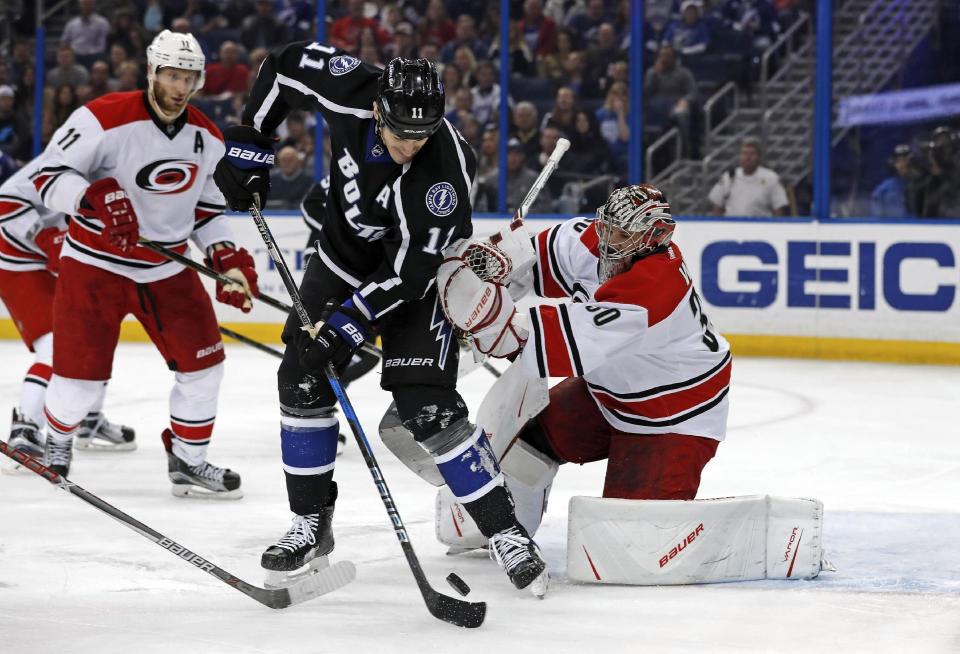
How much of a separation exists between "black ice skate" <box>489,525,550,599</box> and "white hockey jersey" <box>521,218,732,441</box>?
31 cm

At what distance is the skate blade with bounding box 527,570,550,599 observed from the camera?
101 inches

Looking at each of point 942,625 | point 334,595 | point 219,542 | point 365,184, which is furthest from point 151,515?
point 942,625

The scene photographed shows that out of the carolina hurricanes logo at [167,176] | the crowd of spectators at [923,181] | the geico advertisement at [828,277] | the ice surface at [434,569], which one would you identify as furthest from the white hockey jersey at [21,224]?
the crowd of spectators at [923,181]

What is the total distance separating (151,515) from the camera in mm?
3350

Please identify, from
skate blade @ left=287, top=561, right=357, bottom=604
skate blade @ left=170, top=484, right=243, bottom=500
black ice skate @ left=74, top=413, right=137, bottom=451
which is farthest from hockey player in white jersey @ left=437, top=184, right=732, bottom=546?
black ice skate @ left=74, top=413, right=137, bottom=451

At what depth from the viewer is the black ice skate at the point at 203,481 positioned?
3.55 m

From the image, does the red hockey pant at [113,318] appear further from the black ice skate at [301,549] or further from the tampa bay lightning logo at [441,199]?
the tampa bay lightning logo at [441,199]

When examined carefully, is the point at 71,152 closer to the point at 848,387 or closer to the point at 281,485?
the point at 281,485

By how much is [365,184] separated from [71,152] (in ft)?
3.74

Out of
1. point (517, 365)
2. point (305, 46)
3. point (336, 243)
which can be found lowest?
point (517, 365)

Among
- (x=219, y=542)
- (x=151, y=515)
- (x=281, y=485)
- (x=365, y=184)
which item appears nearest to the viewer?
(x=365, y=184)

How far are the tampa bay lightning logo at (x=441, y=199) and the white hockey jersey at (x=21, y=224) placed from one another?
6.80 ft

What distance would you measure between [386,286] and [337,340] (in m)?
0.13

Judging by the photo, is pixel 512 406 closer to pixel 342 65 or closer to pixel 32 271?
pixel 342 65
